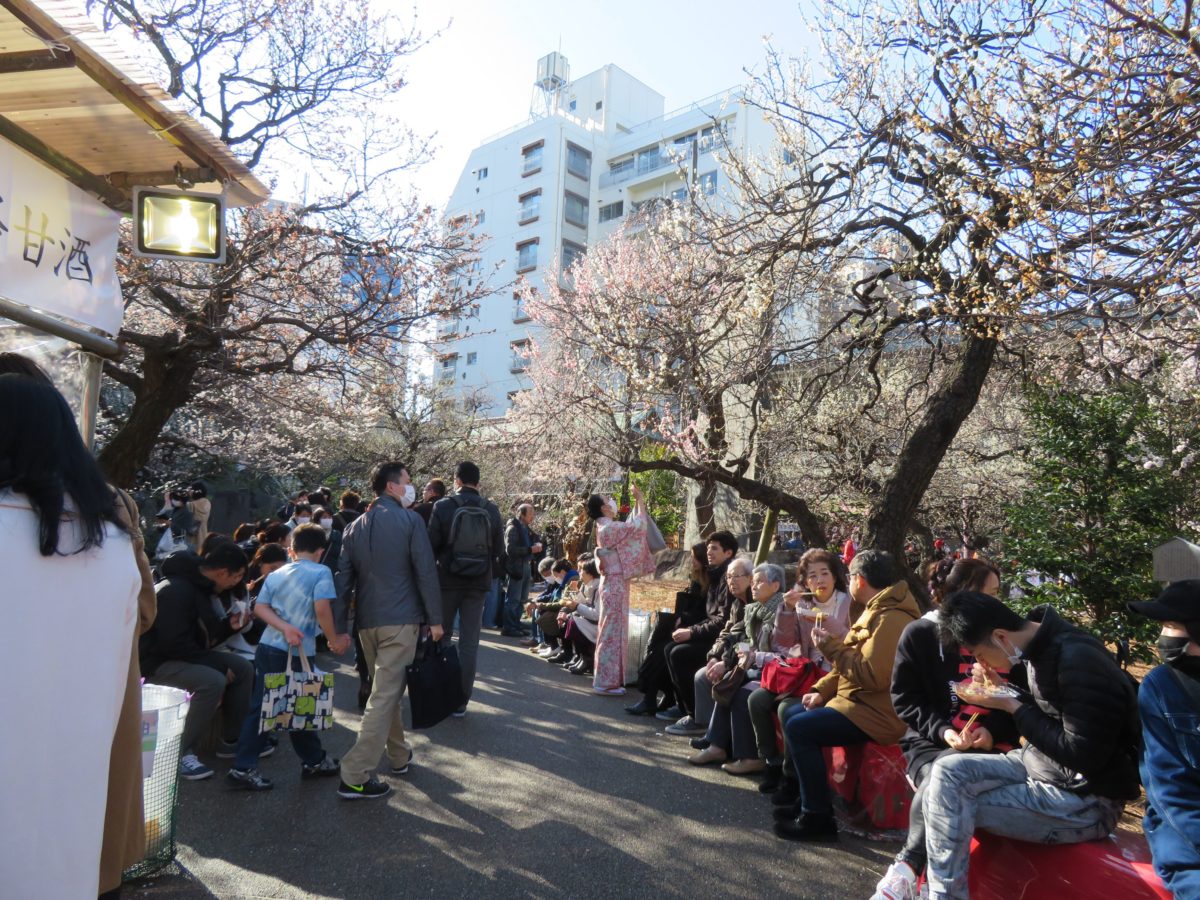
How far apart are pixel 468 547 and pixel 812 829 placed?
3.34 meters

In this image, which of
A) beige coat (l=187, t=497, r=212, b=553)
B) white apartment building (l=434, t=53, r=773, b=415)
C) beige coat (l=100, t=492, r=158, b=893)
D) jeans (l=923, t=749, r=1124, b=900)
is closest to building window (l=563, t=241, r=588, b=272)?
white apartment building (l=434, t=53, r=773, b=415)

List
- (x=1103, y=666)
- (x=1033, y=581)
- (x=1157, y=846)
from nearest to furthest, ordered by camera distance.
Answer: (x=1157, y=846)
(x=1103, y=666)
(x=1033, y=581)

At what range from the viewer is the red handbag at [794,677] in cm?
531

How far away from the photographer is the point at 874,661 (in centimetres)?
454

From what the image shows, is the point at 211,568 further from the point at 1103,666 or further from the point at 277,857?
the point at 1103,666

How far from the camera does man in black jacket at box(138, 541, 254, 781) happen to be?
5082mm

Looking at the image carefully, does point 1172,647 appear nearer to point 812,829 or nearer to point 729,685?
point 812,829

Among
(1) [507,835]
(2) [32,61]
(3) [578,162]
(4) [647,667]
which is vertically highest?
(3) [578,162]

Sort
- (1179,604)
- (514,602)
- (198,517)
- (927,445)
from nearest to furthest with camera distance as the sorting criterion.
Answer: (1179,604) < (927,445) < (198,517) < (514,602)

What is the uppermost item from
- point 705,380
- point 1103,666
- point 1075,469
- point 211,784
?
point 705,380

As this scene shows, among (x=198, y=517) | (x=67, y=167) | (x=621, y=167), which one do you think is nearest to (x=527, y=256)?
(x=621, y=167)

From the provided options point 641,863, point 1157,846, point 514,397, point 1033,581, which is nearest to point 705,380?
point 1033,581

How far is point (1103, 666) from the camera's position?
3098 mm

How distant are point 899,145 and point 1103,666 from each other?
5646 mm
